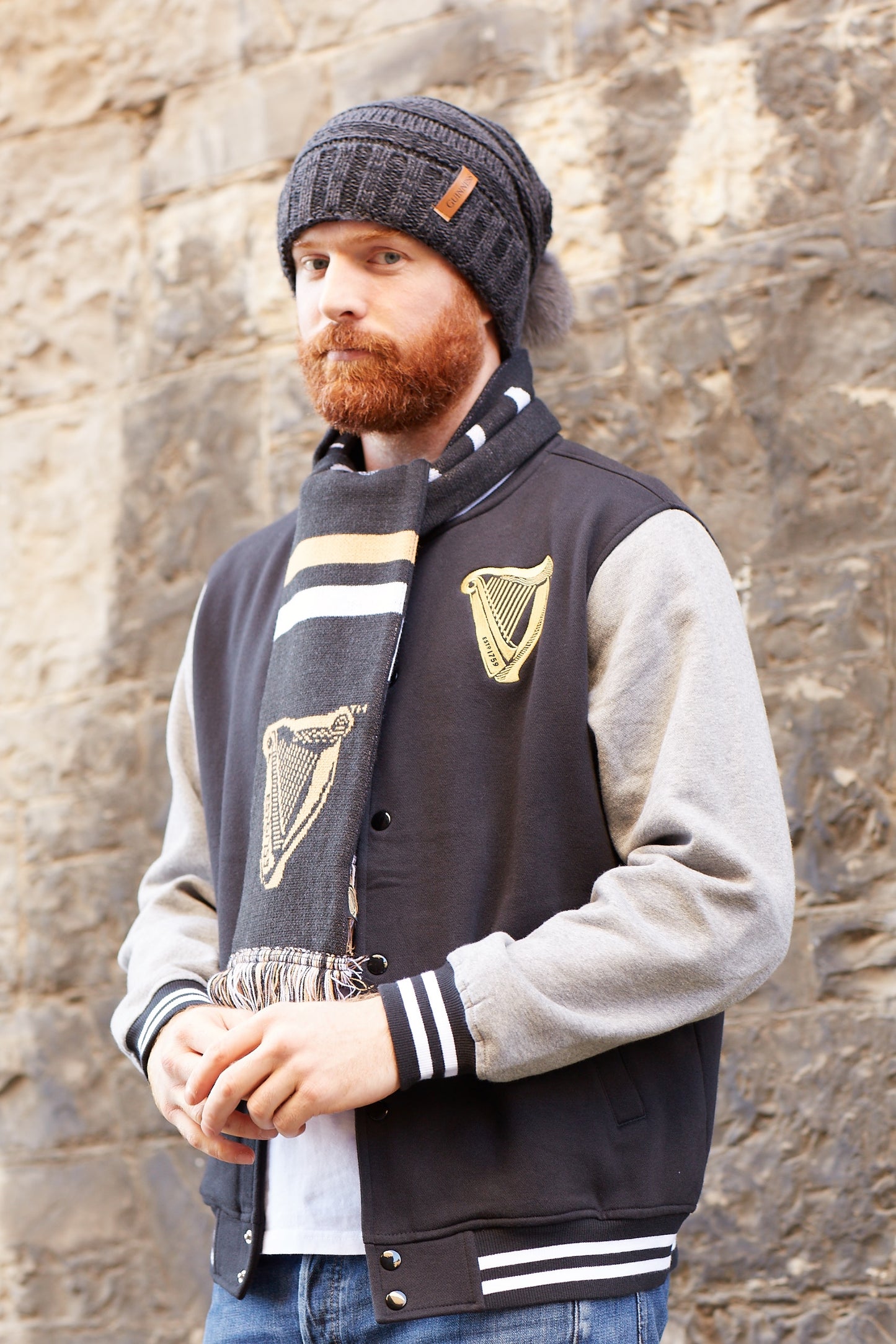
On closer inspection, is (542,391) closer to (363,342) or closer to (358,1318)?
(363,342)

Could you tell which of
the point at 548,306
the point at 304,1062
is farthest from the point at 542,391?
the point at 304,1062

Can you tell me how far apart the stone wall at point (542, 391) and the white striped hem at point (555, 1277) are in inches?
39.2

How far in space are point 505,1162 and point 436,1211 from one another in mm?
90

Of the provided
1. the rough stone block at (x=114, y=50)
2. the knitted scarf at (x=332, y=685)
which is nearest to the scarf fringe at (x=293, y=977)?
the knitted scarf at (x=332, y=685)

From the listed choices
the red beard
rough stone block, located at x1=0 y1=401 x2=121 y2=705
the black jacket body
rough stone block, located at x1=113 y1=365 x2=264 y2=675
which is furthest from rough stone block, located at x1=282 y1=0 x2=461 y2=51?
the black jacket body

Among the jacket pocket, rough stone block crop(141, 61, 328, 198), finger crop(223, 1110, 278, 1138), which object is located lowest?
finger crop(223, 1110, 278, 1138)

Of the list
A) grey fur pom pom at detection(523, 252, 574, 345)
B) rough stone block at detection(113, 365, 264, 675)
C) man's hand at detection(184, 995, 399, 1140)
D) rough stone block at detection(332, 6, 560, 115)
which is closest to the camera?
man's hand at detection(184, 995, 399, 1140)

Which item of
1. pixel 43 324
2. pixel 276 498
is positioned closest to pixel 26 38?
pixel 43 324

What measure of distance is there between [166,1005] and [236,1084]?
0.95 feet

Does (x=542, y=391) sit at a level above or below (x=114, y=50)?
below

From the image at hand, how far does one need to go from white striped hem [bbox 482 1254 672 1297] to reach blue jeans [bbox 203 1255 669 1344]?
0.09 feet

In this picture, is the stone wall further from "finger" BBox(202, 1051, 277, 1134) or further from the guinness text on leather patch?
"finger" BBox(202, 1051, 277, 1134)

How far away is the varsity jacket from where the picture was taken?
1.43 meters

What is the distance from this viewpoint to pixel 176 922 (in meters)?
1.88
